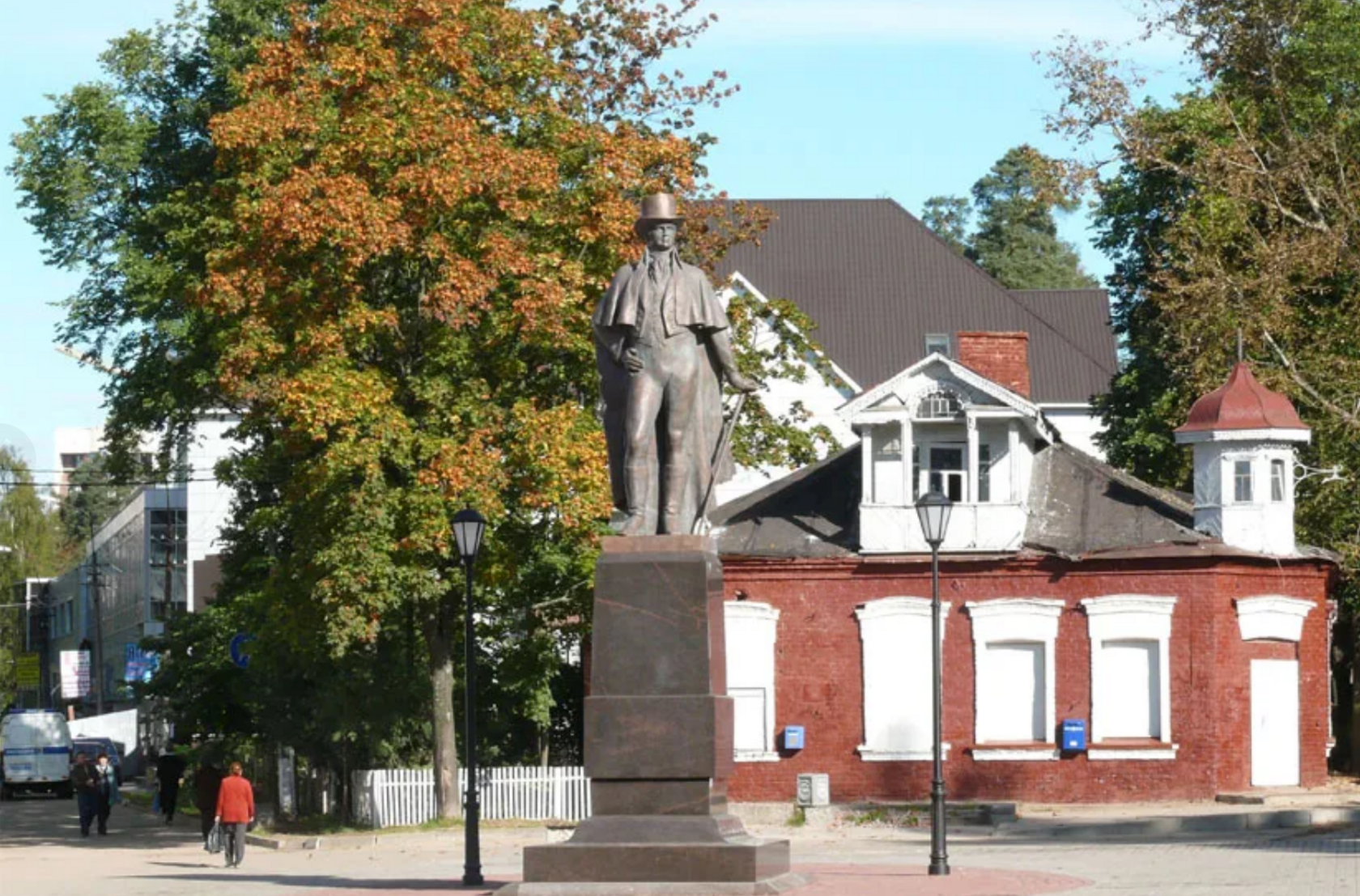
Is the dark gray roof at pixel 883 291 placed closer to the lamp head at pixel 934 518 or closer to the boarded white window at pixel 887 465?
the boarded white window at pixel 887 465

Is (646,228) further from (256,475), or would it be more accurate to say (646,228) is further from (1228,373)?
(1228,373)

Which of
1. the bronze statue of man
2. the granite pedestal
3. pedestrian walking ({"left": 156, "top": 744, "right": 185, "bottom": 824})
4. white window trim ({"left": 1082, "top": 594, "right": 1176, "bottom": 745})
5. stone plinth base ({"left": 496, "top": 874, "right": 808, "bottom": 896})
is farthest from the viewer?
pedestrian walking ({"left": 156, "top": 744, "right": 185, "bottom": 824})

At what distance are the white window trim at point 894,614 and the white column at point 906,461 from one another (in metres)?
1.56

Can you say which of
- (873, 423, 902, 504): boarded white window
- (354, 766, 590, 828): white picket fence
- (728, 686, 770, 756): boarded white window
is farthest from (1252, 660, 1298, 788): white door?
(354, 766, 590, 828): white picket fence

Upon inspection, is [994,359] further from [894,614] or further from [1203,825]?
[1203,825]

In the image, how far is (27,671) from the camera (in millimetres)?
91062

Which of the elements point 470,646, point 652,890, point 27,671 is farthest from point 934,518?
point 27,671

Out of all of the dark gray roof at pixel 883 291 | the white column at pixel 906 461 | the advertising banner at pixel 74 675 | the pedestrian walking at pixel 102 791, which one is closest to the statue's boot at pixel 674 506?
the white column at pixel 906 461

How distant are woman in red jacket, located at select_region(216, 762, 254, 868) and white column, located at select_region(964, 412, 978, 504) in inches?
502

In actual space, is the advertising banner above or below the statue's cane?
below

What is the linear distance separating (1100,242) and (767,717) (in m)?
15.9

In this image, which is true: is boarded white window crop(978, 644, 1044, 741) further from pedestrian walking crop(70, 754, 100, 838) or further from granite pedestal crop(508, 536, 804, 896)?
granite pedestal crop(508, 536, 804, 896)

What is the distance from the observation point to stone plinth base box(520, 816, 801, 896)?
1775 centimetres

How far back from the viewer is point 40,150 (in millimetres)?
42375
